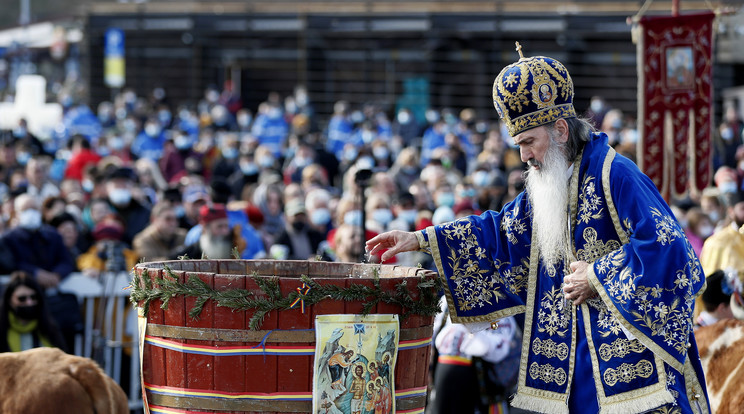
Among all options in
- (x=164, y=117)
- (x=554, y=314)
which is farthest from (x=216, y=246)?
(x=164, y=117)

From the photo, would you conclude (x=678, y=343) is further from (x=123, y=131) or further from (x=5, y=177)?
(x=123, y=131)

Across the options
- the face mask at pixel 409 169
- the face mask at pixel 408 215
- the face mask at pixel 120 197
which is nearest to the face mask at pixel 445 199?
the face mask at pixel 408 215

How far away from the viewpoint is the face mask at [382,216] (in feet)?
31.1

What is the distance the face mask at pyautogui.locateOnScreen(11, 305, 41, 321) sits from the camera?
6996mm

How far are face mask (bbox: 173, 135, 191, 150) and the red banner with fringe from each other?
10.5 meters

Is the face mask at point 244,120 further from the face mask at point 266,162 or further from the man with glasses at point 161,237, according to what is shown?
the man with glasses at point 161,237

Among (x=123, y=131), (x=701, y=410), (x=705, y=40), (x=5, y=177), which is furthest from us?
(x=123, y=131)

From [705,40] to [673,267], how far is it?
485cm

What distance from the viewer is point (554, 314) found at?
3.88m

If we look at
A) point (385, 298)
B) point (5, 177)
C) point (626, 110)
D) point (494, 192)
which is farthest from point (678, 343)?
point (626, 110)

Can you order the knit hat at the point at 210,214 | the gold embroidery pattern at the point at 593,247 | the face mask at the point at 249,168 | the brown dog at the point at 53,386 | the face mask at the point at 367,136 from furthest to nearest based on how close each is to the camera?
the face mask at the point at 367,136 < the face mask at the point at 249,168 < the knit hat at the point at 210,214 < the brown dog at the point at 53,386 < the gold embroidery pattern at the point at 593,247

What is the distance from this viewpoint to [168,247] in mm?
8430

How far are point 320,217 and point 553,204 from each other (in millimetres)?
6297

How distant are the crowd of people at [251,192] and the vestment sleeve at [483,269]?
397 millimetres
